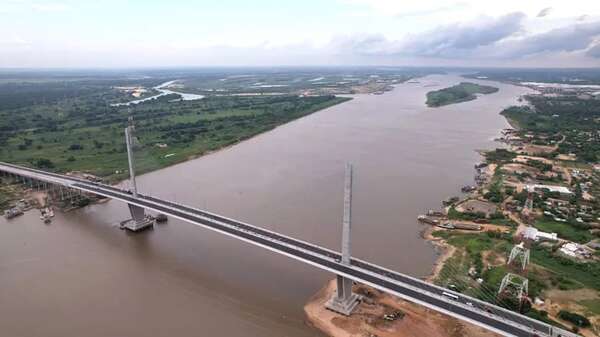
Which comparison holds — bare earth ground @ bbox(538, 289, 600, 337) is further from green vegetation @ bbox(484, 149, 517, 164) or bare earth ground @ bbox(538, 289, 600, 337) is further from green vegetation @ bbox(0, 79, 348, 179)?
green vegetation @ bbox(0, 79, 348, 179)

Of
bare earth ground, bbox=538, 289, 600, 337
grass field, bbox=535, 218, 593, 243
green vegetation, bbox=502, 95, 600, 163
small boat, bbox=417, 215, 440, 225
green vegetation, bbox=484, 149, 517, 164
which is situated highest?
green vegetation, bbox=502, 95, 600, 163

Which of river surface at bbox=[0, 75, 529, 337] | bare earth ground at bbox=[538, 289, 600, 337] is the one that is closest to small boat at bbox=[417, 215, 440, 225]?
river surface at bbox=[0, 75, 529, 337]

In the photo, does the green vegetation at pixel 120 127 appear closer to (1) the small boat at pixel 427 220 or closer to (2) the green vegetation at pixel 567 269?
(1) the small boat at pixel 427 220

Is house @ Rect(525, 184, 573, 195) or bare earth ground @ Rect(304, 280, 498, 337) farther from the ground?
house @ Rect(525, 184, 573, 195)

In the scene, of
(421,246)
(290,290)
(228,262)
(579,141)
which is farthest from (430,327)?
(579,141)

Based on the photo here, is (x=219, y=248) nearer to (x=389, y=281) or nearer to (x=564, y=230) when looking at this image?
(x=389, y=281)

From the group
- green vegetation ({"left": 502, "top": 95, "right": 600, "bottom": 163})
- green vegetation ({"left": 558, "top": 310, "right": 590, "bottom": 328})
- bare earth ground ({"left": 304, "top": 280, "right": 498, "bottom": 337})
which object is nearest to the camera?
bare earth ground ({"left": 304, "top": 280, "right": 498, "bottom": 337})

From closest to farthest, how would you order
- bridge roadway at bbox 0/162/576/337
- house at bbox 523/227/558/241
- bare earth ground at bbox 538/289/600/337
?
1. bridge roadway at bbox 0/162/576/337
2. bare earth ground at bbox 538/289/600/337
3. house at bbox 523/227/558/241
